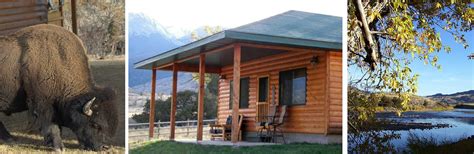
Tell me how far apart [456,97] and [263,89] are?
3216 mm

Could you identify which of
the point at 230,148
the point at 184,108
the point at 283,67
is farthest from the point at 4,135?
the point at 184,108

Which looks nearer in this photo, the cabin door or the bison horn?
the bison horn

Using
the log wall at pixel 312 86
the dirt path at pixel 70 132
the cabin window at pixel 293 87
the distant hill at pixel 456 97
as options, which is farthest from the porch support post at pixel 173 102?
the distant hill at pixel 456 97

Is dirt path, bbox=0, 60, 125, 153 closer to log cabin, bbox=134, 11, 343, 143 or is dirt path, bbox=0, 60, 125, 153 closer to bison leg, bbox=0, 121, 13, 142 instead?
bison leg, bbox=0, 121, 13, 142

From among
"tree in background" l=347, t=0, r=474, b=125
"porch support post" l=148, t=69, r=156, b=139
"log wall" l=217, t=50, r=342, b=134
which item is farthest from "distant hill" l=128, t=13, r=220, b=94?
"tree in background" l=347, t=0, r=474, b=125

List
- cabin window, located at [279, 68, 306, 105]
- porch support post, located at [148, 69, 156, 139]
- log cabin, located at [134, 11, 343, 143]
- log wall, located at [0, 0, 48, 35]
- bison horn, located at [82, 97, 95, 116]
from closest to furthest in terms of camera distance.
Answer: bison horn, located at [82, 97, 95, 116]
log wall, located at [0, 0, 48, 35]
log cabin, located at [134, 11, 343, 143]
cabin window, located at [279, 68, 306, 105]
porch support post, located at [148, 69, 156, 139]

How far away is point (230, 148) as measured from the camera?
8.20 metres

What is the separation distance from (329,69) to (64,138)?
4.02 meters

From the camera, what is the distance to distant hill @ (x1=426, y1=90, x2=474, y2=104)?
830 cm

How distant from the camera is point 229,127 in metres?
10.4

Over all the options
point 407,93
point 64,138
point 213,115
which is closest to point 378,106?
point 407,93

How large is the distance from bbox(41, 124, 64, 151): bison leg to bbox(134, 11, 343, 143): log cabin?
2.41 m

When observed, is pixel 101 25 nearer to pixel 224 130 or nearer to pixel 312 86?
pixel 224 130

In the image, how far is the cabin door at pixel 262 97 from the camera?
10297 mm
